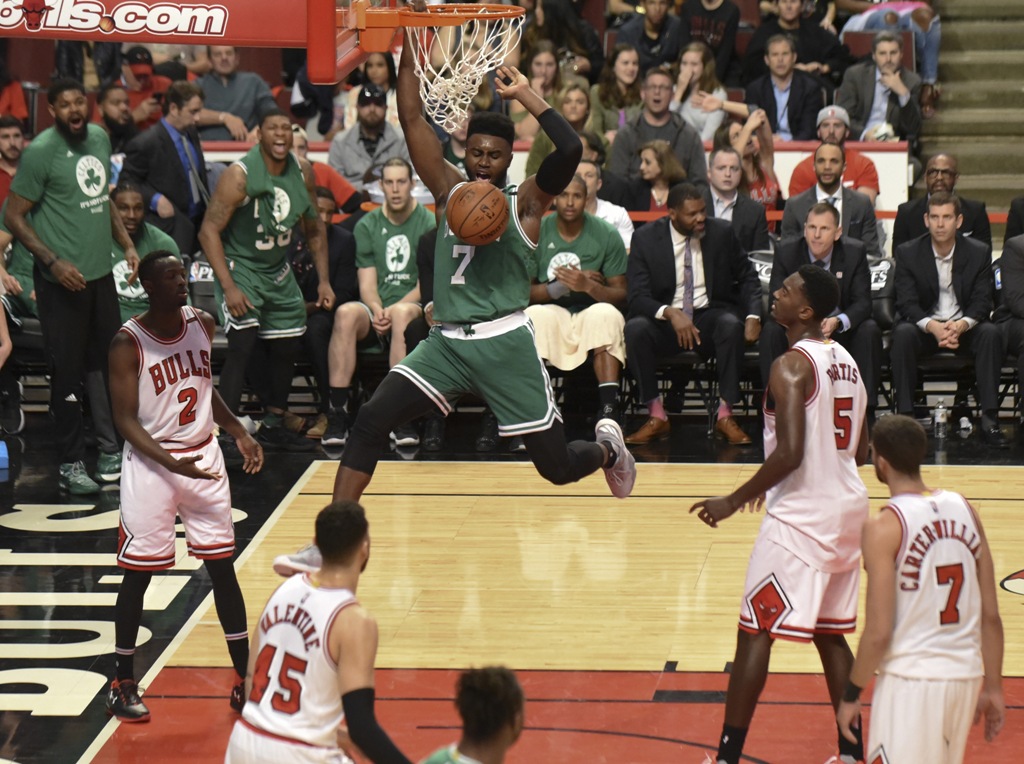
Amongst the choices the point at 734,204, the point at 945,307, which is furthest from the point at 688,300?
the point at 945,307

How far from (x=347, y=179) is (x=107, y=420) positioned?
3.32m

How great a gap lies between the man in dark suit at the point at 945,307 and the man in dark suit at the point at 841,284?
191 millimetres

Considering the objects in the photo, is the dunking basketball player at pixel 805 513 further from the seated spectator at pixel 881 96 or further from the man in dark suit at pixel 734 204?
the seated spectator at pixel 881 96

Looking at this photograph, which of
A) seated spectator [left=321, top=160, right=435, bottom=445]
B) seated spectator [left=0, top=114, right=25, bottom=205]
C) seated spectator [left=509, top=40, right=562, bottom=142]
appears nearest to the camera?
seated spectator [left=321, top=160, right=435, bottom=445]

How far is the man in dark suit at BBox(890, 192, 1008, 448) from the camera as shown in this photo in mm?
9438

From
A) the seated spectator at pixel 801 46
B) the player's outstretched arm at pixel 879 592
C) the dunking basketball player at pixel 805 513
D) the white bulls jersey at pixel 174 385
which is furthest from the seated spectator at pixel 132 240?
the seated spectator at pixel 801 46

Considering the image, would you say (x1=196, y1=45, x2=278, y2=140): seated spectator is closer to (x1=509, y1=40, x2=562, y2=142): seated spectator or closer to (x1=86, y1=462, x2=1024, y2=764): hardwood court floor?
(x1=509, y1=40, x2=562, y2=142): seated spectator

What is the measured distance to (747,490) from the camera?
16.0 feet

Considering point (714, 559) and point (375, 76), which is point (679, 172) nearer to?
point (375, 76)

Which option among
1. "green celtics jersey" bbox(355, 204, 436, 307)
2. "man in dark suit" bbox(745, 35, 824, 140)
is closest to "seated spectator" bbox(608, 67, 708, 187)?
"man in dark suit" bbox(745, 35, 824, 140)

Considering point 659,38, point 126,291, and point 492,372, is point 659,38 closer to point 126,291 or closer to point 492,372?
point 126,291

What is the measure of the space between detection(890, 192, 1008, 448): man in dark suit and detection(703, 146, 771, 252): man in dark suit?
93cm

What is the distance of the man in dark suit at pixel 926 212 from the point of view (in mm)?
10023

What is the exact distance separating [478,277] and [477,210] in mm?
321
